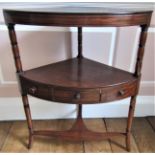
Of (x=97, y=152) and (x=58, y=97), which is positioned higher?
(x=58, y=97)

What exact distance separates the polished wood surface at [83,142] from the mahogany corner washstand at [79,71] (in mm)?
215

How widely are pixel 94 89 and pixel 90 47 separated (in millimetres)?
429

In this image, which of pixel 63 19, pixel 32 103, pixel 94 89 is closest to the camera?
pixel 63 19

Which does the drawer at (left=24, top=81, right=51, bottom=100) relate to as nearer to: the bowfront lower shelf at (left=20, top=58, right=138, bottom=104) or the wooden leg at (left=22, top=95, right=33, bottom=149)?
the bowfront lower shelf at (left=20, top=58, right=138, bottom=104)

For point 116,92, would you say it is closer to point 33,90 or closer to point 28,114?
point 33,90

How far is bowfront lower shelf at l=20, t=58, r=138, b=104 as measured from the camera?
0.80 meters

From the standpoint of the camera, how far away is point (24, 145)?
1144 millimetres

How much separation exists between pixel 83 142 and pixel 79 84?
506 millimetres

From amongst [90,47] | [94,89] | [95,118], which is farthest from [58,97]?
[95,118]

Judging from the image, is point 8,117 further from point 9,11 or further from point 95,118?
point 9,11

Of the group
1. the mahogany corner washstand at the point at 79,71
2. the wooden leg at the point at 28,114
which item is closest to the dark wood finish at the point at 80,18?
the mahogany corner washstand at the point at 79,71

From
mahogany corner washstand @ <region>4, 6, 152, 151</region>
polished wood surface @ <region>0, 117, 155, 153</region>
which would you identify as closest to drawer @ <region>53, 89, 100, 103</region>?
mahogany corner washstand @ <region>4, 6, 152, 151</region>

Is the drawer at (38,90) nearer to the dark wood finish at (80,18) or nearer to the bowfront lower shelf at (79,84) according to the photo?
the bowfront lower shelf at (79,84)

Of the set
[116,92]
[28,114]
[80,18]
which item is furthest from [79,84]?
[28,114]
